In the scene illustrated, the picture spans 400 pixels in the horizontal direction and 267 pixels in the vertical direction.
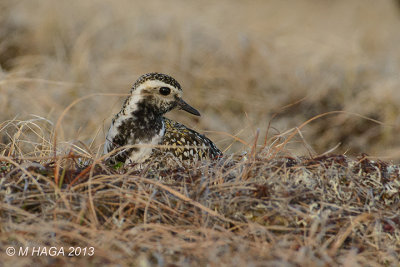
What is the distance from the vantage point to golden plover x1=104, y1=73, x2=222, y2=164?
13.5 ft

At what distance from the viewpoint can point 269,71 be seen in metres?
9.21

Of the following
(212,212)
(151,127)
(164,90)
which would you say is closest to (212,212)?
(212,212)

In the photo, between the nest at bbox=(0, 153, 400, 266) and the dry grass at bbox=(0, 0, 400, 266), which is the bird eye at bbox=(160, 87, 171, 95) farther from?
the nest at bbox=(0, 153, 400, 266)

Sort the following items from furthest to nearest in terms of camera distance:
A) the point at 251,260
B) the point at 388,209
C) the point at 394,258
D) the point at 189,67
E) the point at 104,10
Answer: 1. the point at 104,10
2. the point at 189,67
3. the point at 388,209
4. the point at 394,258
5. the point at 251,260

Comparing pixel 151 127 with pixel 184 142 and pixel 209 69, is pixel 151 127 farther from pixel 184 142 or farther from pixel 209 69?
pixel 209 69

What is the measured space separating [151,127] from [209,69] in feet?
15.5

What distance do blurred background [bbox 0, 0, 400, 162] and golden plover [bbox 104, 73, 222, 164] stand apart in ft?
7.39

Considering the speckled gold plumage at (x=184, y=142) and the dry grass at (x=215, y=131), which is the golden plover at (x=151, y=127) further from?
A: the dry grass at (x=215, y=131)

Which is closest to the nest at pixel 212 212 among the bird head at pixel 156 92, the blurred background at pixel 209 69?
the bird head at pixel 156 92

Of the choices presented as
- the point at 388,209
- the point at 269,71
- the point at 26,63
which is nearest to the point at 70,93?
the point at 26,63

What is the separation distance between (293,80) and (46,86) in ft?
13.4

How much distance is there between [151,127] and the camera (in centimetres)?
421

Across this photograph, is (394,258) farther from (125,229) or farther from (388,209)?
(125,229)

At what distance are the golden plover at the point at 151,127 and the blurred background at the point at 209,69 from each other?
2251 millimetres
